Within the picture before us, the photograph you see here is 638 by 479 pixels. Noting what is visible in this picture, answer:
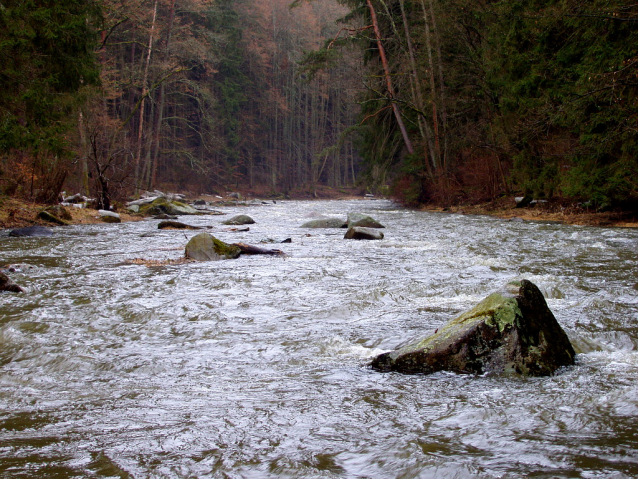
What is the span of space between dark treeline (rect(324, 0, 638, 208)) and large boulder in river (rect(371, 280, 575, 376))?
7406mm

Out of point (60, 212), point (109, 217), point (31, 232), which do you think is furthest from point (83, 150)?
point (31, 232)

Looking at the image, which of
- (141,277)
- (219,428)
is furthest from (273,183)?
(219,428)

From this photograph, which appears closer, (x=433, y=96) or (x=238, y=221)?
(x=238, y=221)

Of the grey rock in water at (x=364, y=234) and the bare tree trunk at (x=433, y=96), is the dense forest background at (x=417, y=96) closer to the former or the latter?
the bare tree trunk at (x=433, y=96)

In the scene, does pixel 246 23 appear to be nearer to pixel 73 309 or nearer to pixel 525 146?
pixel 525 146

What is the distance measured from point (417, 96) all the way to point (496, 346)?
19.7 meters

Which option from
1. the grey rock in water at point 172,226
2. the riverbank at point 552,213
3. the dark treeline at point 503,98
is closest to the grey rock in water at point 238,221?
the grey rock in water at point 172,226

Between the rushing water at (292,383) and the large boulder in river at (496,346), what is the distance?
11 centimetres

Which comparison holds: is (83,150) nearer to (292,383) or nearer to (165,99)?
(292,383)

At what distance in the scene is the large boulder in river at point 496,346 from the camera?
124 inches

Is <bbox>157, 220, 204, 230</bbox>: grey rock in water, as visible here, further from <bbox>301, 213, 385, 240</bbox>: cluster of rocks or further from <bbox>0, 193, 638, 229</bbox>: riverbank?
<bbox>301, 213, 385, 240</bbox>: cluster of rocks

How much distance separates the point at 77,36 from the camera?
12.5 meters

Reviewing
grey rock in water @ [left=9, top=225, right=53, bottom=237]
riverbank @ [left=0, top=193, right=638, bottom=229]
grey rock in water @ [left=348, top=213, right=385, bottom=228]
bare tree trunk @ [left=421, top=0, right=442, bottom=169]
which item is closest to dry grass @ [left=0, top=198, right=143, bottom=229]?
riverbank @ [left=0, top=193, right=638, bottom=229]

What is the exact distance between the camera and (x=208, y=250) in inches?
319
